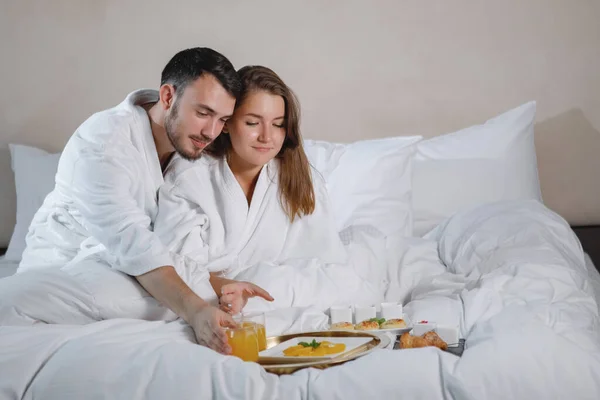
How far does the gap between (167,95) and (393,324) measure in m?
0.95

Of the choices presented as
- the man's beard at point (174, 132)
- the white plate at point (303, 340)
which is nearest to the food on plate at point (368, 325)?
the white plate at point (303, 340)

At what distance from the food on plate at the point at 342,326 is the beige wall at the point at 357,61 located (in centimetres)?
161

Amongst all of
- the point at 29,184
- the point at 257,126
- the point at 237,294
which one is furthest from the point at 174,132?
the point at 29,184

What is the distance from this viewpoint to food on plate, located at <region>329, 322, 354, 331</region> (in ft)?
5.85

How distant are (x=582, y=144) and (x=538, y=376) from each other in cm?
212

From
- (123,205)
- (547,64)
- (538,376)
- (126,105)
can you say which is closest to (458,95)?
(547,64)

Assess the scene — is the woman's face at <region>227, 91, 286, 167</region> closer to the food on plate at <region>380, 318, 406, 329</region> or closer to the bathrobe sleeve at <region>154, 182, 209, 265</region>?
the bathrobe sleeve at <region>154, 182, 209, 265</region>

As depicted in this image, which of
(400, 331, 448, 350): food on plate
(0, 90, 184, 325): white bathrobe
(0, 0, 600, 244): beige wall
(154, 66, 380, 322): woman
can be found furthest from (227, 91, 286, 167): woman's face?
(0, 0, 600, 244): beige wall

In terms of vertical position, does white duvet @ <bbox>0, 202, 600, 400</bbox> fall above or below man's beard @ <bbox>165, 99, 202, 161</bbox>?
below

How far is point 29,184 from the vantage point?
3176mm

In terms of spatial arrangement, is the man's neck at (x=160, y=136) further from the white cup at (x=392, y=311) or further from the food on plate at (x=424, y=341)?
the food on plate at (x=424, y=341)

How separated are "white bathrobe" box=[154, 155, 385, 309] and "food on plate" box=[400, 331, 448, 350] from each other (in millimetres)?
444

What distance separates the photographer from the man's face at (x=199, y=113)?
214 centimetres

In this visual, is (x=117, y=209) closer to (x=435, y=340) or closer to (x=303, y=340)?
(x=303, y=340)
